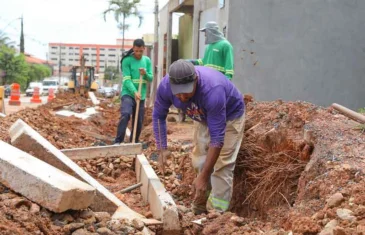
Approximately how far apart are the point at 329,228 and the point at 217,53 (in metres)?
4.04

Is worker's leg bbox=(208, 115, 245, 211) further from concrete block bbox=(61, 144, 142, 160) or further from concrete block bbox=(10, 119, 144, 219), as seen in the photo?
concrete block bbox=(61, 144, 142, 160)

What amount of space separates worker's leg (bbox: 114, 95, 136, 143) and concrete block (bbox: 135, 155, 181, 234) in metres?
1.29

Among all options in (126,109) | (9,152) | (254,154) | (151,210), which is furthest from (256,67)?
(9,152)

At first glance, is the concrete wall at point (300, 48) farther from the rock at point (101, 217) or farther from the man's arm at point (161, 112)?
the rock at point (101, 217)

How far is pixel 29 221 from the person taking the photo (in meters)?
3.31

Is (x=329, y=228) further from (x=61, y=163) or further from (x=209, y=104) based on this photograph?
(x=61, y=163)

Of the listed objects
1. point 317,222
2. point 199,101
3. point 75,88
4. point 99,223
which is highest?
point 199,101

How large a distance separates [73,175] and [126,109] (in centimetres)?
305

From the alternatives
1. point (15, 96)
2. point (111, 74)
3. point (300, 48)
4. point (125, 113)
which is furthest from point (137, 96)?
point (111, 74)

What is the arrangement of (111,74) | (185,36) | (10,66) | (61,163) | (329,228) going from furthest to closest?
(111,74) < (10,66) < (185,36) < (61,163) < (329,228)

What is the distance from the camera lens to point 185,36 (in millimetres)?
17500

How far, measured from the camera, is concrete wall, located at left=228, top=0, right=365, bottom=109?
10016mm

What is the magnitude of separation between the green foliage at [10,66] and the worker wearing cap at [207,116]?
152 feet

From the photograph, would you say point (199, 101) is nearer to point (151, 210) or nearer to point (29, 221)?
point (151, 210)
